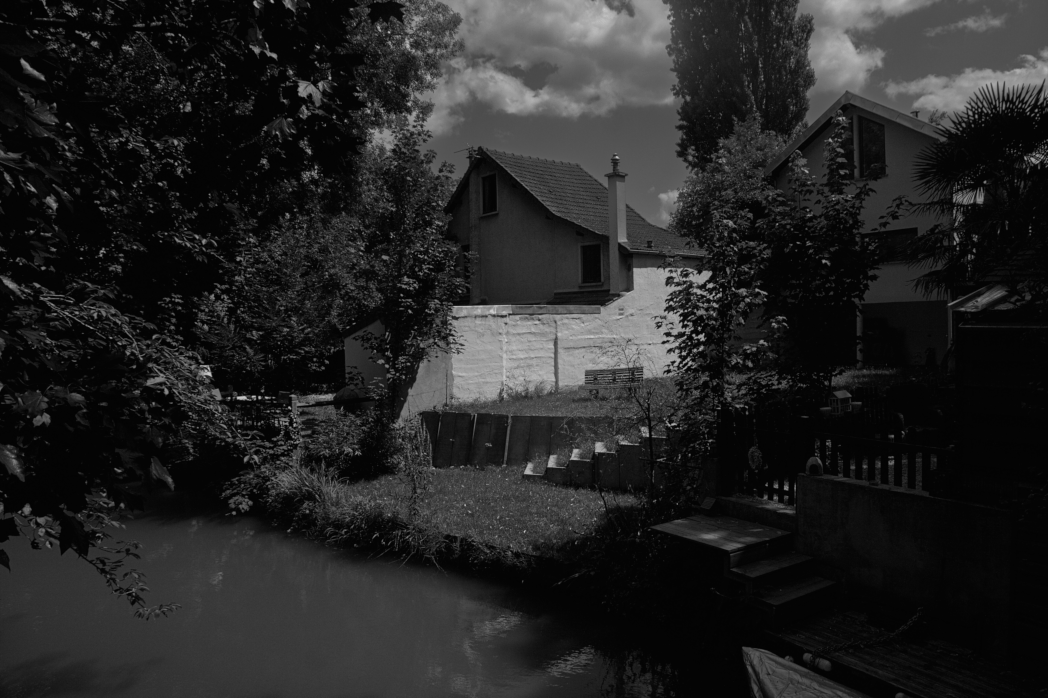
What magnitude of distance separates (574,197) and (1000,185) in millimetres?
18687

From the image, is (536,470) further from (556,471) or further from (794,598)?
(794,598)

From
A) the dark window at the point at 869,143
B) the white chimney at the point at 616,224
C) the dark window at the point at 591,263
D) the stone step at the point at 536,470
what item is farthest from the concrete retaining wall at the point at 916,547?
the dark window at the point at 591,263

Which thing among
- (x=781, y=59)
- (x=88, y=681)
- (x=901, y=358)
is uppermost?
(x=781, y=59)

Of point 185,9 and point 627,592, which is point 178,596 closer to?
point 627,592

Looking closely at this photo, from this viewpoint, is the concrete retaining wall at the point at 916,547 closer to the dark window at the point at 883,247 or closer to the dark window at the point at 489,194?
the dark window at the point at 883,247

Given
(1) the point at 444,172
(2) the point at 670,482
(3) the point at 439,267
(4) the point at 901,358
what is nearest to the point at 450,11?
(1) the point at 444,172

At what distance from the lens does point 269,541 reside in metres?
12.0

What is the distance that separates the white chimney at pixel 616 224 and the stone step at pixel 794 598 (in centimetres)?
1499

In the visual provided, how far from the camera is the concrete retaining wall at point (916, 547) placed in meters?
5.77

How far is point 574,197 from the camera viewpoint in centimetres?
2475

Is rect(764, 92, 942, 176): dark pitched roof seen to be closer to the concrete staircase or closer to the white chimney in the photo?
the white chimney

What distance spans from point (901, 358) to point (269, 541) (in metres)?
17.0

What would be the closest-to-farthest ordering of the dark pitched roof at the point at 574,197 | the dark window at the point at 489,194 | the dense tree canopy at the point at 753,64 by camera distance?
the dark pitched roof at the point at 574,197
the dark window at the point at 489,194
the dense tree canopy at the point at 753,64

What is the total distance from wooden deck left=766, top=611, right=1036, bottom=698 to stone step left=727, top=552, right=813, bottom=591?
0.42 m
